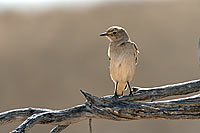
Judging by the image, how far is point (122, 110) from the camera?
15.9ft

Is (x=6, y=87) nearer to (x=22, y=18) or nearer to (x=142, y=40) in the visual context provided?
(x=142, y=40)

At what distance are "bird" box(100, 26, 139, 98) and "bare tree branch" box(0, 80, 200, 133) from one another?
1.06 metres

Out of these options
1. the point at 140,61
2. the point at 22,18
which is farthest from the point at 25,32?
the point at 140,61

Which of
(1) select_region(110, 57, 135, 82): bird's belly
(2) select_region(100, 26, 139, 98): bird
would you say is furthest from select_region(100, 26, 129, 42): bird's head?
(1) select_region(110, 57, 135, 82): bird's belly

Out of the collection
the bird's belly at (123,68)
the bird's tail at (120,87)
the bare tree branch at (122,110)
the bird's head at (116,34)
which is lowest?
the bare tree branch at (122,110)

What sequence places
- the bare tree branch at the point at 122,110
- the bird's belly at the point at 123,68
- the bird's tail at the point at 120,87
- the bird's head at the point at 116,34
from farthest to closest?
the bird's tail at the point at 120,87 < the bird's head at the point at 116,34 < the bird's belly at the point at 123,68 < the bare tree branch at the point at 122,110

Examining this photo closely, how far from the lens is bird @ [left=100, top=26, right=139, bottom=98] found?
623 cm

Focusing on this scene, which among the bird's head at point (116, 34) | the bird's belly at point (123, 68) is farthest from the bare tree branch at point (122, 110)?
the bird's head at point (116, 34)

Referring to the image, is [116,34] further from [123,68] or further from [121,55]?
[123,68]

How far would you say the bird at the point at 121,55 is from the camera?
6.23 m

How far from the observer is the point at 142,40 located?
55.9 ft

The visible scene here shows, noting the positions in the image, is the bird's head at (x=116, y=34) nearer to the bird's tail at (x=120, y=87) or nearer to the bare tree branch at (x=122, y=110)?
the bird's tail at (x=120, y=87)

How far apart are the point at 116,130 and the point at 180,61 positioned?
350 centimetres

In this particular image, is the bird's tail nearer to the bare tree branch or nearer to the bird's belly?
the bird's belly
